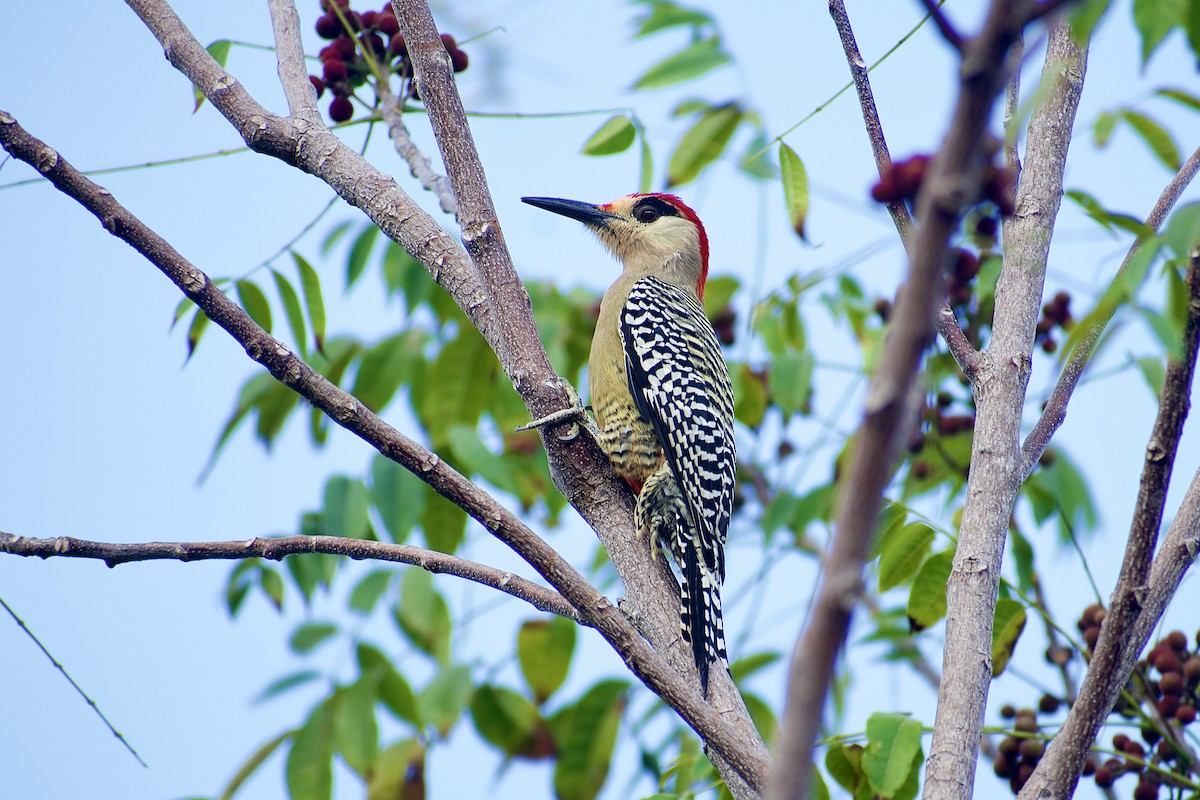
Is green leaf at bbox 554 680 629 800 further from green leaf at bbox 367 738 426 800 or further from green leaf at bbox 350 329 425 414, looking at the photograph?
green leaf at bbox 350 329 425 414

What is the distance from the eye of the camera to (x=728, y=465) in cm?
438

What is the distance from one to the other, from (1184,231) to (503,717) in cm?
358

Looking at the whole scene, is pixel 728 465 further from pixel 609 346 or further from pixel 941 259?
pixel 941 259

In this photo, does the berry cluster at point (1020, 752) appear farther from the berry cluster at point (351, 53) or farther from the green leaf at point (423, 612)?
the berry cluster at point (351, 53)

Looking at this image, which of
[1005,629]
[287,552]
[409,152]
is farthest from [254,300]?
[1005,629]

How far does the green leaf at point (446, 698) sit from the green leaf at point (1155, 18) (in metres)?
3.38

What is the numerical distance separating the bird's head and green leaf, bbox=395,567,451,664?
82.3 inches

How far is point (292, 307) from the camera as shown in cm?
376

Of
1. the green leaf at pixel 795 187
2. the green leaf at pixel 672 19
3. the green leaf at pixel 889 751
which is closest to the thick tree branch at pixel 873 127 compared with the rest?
the green leaf at pixel 795 187

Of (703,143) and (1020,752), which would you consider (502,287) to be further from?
(1020,752)

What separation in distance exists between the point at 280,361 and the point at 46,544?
60 cm

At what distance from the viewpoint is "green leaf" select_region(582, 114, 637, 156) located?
3812mm

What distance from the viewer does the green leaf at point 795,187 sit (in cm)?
299

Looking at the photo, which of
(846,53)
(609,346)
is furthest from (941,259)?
Result: (609,346)
